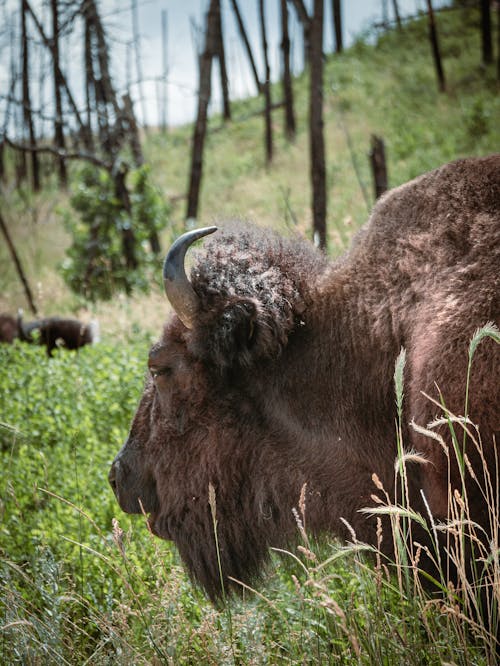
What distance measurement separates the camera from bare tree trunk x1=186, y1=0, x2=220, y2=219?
12.7 metres

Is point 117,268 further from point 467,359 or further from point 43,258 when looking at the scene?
point 467,359

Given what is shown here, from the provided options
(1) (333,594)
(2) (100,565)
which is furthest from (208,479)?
(2) (100,565)

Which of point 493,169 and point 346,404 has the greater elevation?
point 493,169

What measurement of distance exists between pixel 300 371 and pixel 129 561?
132cm

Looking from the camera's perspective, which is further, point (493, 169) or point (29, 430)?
point (29, 430)

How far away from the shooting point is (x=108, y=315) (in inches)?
428

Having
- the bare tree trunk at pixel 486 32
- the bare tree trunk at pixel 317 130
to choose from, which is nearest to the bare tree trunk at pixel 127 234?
the bare tree trunk at pixel 317 130

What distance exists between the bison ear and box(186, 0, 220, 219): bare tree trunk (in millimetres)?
10136

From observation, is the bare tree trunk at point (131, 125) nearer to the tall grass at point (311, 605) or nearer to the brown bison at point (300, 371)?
the tall grass at point (311, 605)

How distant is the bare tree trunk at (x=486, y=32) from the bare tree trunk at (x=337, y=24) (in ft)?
38.9

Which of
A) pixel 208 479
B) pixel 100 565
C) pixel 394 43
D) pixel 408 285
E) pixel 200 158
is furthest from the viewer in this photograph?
pixel 394 43

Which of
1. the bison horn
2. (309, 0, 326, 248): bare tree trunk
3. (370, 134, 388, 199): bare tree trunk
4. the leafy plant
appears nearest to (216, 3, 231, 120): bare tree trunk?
the leafy plant

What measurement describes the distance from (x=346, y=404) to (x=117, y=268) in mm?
11384

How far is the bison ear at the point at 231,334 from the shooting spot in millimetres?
2906
